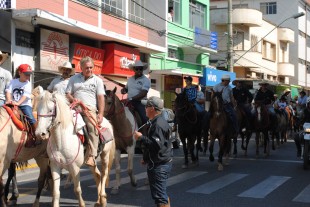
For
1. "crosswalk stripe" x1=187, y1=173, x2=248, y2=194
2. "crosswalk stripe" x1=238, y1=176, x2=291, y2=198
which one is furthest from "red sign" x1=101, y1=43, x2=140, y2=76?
"crosswalk stripe" x1=238, y1=176, x2=291, y2=198

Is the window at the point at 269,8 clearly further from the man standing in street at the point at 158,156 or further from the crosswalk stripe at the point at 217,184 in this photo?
the man standing in street at the point at 158,156

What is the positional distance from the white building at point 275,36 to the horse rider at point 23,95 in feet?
123

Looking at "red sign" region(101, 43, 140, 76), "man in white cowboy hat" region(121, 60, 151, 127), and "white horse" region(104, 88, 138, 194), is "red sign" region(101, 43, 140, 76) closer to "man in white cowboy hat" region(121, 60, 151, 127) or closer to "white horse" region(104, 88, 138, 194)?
"man in white cowboy hat" region(121, 60, 151, 127)

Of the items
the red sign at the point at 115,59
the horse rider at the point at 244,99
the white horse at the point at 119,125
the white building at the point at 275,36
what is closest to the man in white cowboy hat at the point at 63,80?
the white horse at the point at 119,125

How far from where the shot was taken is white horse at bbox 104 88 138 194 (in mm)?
9500

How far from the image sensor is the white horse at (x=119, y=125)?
374 inches

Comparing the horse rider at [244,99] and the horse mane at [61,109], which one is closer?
the horse mane at [61,109]

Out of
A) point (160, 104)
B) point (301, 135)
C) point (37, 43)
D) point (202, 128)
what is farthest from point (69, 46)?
point (160, 104)

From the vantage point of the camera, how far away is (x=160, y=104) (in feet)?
22.4

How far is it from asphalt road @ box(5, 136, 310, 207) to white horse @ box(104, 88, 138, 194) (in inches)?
22.8

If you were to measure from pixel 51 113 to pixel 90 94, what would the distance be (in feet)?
4.33

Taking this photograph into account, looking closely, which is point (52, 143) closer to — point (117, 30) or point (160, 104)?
point (160, 104)

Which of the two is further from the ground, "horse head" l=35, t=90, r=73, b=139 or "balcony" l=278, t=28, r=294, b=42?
"balcony" l=278, t=28, r=294, b=42

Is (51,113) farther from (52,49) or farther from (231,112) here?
(52,49)
